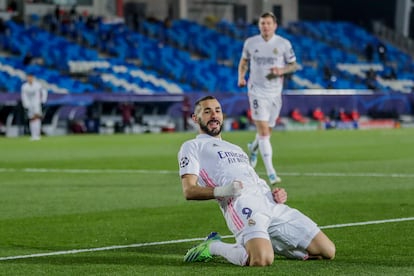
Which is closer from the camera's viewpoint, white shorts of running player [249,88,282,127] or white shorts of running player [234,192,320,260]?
white shorts of running player [234,192,320,260]

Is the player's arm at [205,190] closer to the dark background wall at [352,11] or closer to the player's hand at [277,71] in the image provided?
the player's hand at [277,71]

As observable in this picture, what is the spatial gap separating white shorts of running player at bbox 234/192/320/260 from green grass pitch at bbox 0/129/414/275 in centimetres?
15

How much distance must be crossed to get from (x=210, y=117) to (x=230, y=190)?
0.77 metres

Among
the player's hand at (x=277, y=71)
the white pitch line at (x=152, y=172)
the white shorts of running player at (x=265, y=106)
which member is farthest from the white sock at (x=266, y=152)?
the white pitch line at (x=152, y=172)

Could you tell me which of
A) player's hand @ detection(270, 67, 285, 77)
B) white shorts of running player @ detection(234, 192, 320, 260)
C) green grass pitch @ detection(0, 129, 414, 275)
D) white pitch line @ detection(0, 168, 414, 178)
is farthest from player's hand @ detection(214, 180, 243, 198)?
white pitch line @ detection(0, 168, 414, 178)

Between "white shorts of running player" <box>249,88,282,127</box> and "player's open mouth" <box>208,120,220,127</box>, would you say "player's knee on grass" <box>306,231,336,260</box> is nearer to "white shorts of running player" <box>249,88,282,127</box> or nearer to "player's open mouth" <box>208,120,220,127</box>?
"player's open mouth" <box>208,120,220,127</box>

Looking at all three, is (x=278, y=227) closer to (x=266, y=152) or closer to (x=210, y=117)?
(x=210, y=117)

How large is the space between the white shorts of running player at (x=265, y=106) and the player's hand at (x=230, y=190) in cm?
931

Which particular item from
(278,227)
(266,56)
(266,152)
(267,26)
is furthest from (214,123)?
(266,56)

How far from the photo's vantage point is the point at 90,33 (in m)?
51.8

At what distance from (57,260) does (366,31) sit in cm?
5631

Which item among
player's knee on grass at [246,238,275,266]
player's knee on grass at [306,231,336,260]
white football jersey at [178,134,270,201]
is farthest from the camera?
white football jersey at [178,134,270,201]

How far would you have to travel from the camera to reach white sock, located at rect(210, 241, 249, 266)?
895cm

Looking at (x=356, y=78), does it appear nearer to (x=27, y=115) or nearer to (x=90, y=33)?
(x=90, y=33)
